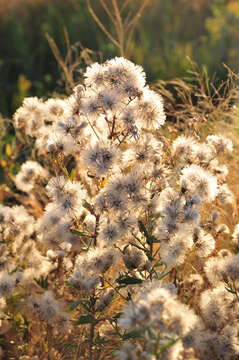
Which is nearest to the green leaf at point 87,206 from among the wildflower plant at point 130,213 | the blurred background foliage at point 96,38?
the wildflower plant at point 130,213

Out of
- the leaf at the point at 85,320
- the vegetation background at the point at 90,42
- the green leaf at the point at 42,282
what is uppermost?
the vegetation background at the point at 90,42

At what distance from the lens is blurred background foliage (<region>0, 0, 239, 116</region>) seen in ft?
15.1

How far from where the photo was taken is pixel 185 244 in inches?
53.2

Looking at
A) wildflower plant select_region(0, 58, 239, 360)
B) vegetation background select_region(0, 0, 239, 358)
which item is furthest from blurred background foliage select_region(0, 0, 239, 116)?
wildflower plant select_region(0, 58, 239, 360)

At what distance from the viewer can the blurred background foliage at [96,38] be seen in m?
4.59

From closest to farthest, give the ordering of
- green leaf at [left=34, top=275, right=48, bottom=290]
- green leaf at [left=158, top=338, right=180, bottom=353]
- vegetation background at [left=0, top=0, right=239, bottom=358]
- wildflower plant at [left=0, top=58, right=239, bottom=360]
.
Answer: green leaf at [left=158, top=338, right=180, bottom=353] → wildflower plant at [left=0, top=58, right=239, bottom=360] → green leaf at [left=34, top=275, right=48, bottom=290] → vegetation background at [left=0, top=0, right=239, bottom=358]

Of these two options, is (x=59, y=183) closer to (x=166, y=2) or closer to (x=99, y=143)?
(x=99, y=143)

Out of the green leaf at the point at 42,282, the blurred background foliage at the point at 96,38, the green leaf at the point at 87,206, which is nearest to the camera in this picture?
the green leaf at the point at 87,206

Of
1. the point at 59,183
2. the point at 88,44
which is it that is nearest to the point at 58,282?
the point at 59,183

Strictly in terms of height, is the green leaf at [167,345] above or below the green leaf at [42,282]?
below

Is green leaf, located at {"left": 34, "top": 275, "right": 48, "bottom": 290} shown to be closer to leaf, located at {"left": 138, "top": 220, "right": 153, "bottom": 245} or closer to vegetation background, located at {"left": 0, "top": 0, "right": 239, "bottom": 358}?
leaf, located at {"left": 138, "top": 220, "right": 153, "bottom": 245}

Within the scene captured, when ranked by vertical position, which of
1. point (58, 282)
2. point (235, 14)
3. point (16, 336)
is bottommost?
point (16, 336)

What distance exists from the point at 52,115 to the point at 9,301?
3.02ft

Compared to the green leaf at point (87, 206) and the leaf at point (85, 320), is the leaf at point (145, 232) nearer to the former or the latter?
the green leaf at point (87, 206)
